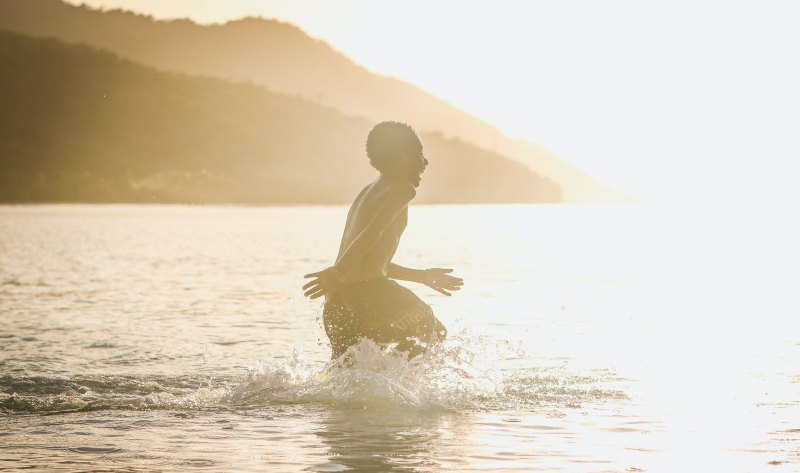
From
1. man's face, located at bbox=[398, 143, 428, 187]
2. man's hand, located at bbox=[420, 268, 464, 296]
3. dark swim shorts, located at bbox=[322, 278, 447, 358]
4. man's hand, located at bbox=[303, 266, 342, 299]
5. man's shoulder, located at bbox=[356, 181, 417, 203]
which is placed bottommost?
dark swim shorts, located at bbox=[322, 278, 447, 358]

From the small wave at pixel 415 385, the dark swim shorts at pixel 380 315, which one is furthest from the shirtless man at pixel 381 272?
the small wave at pixel 415 385

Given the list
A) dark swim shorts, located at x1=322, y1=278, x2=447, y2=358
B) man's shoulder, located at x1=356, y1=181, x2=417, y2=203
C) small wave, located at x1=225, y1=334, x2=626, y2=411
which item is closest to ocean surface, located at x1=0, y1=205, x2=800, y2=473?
small wave, located at x1=225, y1=334, x2=626, y2=411

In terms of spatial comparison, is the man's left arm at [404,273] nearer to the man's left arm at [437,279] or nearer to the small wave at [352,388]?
the man's left arm at [437,279]

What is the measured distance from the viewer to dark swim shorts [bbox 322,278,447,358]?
9.19 m

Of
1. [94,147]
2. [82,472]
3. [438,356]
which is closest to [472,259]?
[438,356]

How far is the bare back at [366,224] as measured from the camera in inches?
357

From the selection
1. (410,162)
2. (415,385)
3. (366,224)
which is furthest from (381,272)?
(415,385)

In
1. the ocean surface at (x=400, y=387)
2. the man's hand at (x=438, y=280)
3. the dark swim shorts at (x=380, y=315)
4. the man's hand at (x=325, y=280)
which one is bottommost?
the ocean surface at (x=400, y=387)

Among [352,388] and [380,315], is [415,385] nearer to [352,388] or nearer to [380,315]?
[352,388]

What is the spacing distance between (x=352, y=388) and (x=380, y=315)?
1.11 m

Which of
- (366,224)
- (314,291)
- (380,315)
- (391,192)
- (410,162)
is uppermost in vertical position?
(410,162)

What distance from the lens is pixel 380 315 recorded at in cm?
921

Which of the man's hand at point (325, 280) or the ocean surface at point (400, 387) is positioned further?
the man's hand at point (325, 280)

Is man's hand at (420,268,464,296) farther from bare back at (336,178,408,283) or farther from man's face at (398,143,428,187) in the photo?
man's face at (398,143,428,187)
